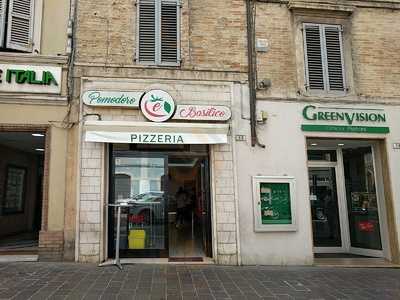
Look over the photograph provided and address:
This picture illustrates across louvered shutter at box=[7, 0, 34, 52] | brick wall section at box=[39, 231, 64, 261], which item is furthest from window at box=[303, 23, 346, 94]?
brick wall section at box=[39, 231, 64, 261]

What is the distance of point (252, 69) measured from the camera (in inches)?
356

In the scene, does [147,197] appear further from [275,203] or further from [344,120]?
[344,120]

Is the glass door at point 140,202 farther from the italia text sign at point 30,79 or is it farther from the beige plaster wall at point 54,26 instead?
the beige plaster wall at point 54,26

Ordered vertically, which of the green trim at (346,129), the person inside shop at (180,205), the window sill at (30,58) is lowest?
the person inside shop at (180,205)

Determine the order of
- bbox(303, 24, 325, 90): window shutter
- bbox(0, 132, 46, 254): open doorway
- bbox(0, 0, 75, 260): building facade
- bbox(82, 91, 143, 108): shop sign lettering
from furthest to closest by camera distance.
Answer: bbox(0, 132, 46, 254): open doorway, bbox(303, 24, 325, 90): window shutter, bbox(82, 91, 143, 108): shop sign lettering, bbox(0, 0, 75, 260): building facade

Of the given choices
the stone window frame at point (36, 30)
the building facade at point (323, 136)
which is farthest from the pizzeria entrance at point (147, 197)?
the stone window frame at point (36, 30)

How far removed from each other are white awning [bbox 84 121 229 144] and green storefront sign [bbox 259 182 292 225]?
5.01 feet

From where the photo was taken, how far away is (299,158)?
Answer: 29.2 ft

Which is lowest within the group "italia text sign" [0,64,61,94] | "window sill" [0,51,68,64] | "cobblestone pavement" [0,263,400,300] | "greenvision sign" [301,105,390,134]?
"cobblestone pavement" [0,263,400,300]

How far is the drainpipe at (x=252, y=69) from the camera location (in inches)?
344

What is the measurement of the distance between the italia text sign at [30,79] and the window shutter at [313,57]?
5.96m

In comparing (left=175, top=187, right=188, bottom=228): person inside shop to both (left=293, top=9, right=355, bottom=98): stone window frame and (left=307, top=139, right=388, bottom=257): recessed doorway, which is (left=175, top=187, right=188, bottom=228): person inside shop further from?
(left=293, top=9, right=355, bottom=98): stone window frame

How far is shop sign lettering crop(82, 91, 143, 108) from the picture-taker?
829 cm

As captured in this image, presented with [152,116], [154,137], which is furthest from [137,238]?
[152,116]
